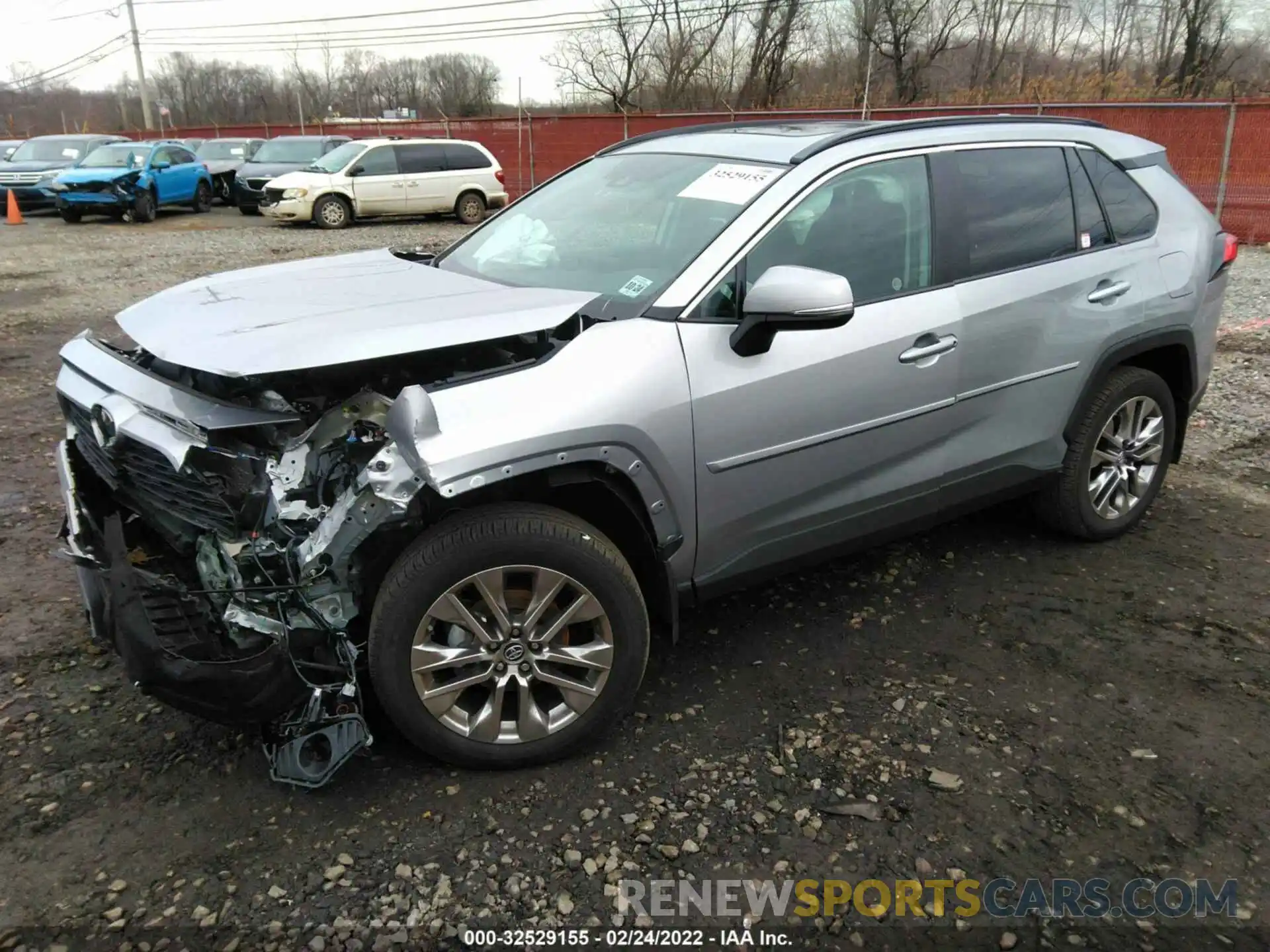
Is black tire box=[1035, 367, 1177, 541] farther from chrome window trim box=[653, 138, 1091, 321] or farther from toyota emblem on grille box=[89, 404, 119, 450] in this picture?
toyota emblem on grille box=[89, 404, 119, 450]

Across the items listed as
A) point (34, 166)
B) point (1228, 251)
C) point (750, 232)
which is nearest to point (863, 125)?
point (750, 232)

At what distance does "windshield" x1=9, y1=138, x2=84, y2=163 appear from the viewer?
19750 millimetres

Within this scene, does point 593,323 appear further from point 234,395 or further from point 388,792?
point 388,792

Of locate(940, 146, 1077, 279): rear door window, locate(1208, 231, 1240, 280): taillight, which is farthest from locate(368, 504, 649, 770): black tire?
locate(1208, 231, 1240, 280): taillight

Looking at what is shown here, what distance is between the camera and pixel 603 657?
276 cm

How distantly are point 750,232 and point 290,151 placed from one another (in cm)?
2034

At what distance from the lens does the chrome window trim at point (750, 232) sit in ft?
9.50

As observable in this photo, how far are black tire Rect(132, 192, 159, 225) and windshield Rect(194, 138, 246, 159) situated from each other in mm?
4664

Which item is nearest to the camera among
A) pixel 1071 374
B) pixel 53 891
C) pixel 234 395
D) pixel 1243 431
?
pixel 53 891

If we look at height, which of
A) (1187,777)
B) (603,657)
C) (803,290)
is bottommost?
(1187,777)

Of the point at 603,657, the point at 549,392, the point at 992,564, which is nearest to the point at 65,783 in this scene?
the point at 603,657

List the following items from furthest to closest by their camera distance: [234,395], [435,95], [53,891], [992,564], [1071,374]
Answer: [435,95], [992,564], [1071,374], [234,395], [53,891]

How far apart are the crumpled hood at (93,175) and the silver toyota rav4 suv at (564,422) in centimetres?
1703

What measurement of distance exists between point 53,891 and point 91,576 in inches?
32.3
